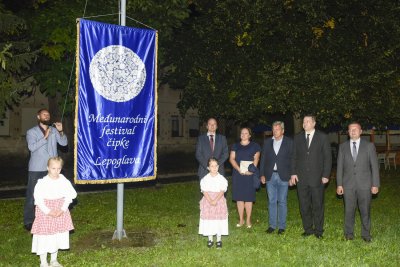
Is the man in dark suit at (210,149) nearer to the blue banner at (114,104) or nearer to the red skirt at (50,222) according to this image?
the blue banner at (114,104)

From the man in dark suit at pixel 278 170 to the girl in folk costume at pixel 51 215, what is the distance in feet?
13.1

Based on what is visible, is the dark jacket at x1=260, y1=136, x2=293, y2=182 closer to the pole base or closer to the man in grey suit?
the pole base

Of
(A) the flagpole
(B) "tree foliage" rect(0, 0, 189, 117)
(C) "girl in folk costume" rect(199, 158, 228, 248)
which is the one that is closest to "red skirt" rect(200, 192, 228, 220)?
(C) "girl in folk costume" rect(199, 158, 228, 248)

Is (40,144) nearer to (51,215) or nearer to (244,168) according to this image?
(51,215)

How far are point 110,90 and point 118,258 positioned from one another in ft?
9.42

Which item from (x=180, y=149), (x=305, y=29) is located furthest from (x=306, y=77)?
(x=180, y=149)

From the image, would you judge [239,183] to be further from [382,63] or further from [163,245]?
[382,63]

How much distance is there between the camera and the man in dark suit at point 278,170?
9328 millimetres

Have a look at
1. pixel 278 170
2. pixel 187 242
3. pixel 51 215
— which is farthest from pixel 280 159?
pixel 51 215

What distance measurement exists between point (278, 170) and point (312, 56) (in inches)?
325

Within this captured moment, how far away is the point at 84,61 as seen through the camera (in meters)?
8.16

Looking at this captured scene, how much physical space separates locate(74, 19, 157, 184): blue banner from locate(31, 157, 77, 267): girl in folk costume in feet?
3.70

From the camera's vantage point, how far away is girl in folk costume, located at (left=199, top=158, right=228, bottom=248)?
8.03 metres

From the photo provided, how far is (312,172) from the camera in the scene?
8961 millimetres
